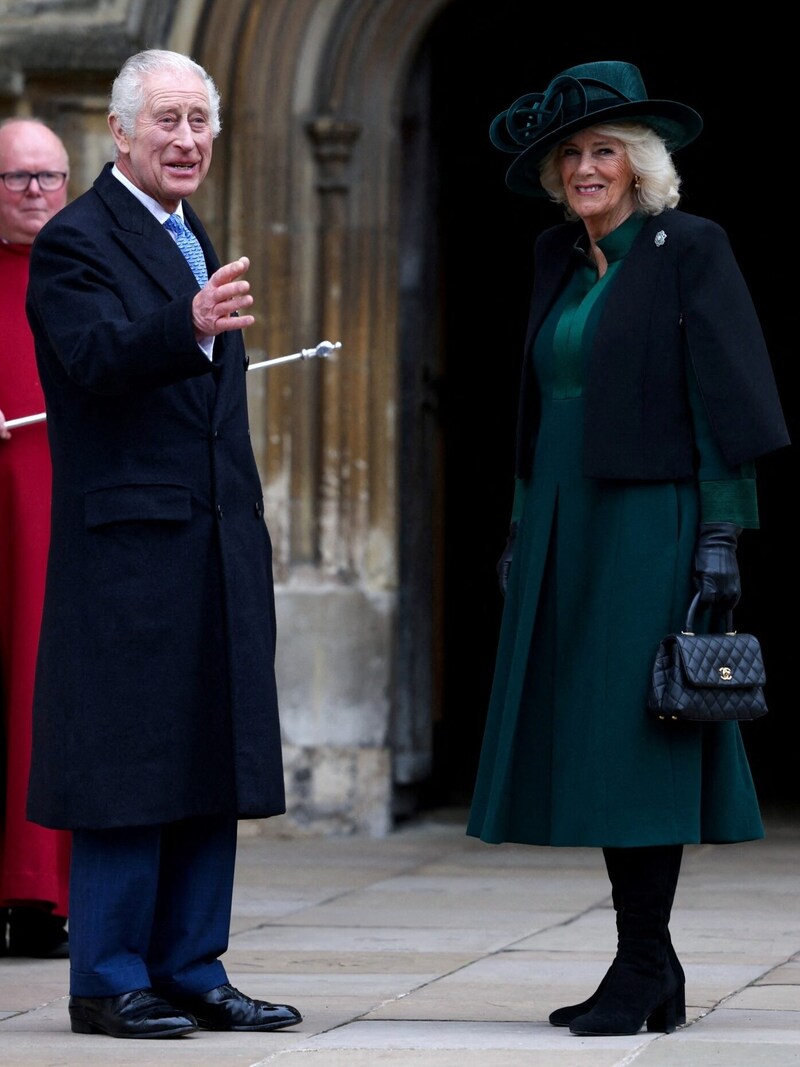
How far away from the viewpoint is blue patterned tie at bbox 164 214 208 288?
433cm

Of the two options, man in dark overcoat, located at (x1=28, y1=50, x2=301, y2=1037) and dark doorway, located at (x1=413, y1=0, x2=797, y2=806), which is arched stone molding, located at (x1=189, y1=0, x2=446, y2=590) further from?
man in dark overcoat, located at (x1=28, y1=50, x2=301, y2=1037)

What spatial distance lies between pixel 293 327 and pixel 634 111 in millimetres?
3644

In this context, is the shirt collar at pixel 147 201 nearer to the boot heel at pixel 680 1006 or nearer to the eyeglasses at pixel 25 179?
the eyeglasses at pixel 25 179

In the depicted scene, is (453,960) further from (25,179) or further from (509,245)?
(509,245)

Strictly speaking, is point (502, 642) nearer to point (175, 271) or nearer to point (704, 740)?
point (704, 740)

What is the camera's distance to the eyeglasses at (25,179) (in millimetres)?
5402

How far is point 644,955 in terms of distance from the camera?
4086 mm

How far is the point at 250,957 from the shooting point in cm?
526

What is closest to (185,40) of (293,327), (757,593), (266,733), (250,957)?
(293,327)

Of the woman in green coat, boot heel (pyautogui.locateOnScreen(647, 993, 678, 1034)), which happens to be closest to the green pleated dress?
the woman in green coat

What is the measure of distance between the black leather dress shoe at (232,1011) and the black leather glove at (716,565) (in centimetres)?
103

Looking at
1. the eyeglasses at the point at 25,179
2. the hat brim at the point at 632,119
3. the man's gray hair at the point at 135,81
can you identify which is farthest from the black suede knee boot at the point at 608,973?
the eyeglasses at the point at 25,179

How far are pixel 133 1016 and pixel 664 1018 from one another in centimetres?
90

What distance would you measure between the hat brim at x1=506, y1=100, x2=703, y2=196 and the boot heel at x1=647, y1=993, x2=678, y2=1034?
4.85 feet
